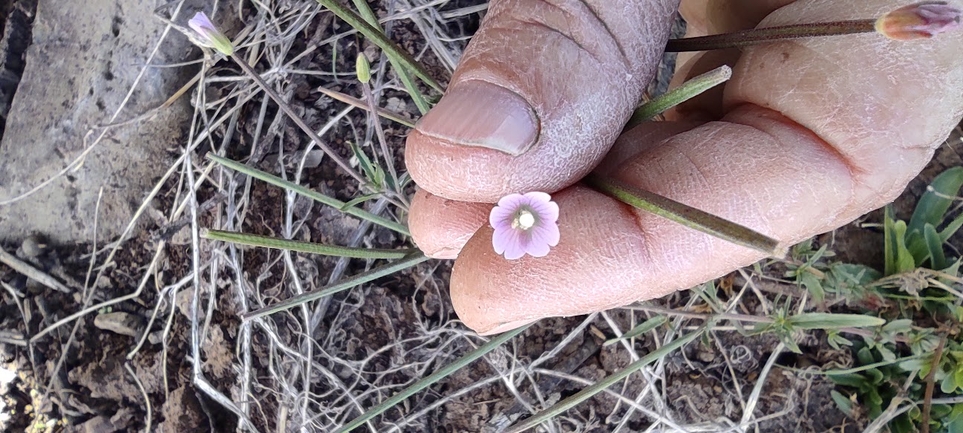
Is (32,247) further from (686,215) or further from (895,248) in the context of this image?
(895,248)

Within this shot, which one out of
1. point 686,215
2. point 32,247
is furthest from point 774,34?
point 32,247

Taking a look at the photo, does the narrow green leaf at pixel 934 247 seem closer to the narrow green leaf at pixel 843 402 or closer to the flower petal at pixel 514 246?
the narrow green leaf at pixel 843 402

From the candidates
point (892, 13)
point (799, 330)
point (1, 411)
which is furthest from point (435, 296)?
point (1, 411)

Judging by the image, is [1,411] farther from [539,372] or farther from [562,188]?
[562,188]

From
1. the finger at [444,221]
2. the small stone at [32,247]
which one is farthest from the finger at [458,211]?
the small stone at [32,247]

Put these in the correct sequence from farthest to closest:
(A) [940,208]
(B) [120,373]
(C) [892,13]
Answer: (B) [120,373]
(A) [940,208]
(C) [892,13]

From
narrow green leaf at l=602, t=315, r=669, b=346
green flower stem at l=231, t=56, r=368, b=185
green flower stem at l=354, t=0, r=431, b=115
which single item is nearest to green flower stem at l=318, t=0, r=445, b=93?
green flower stem at l=354, t=0, r=431, b=115
